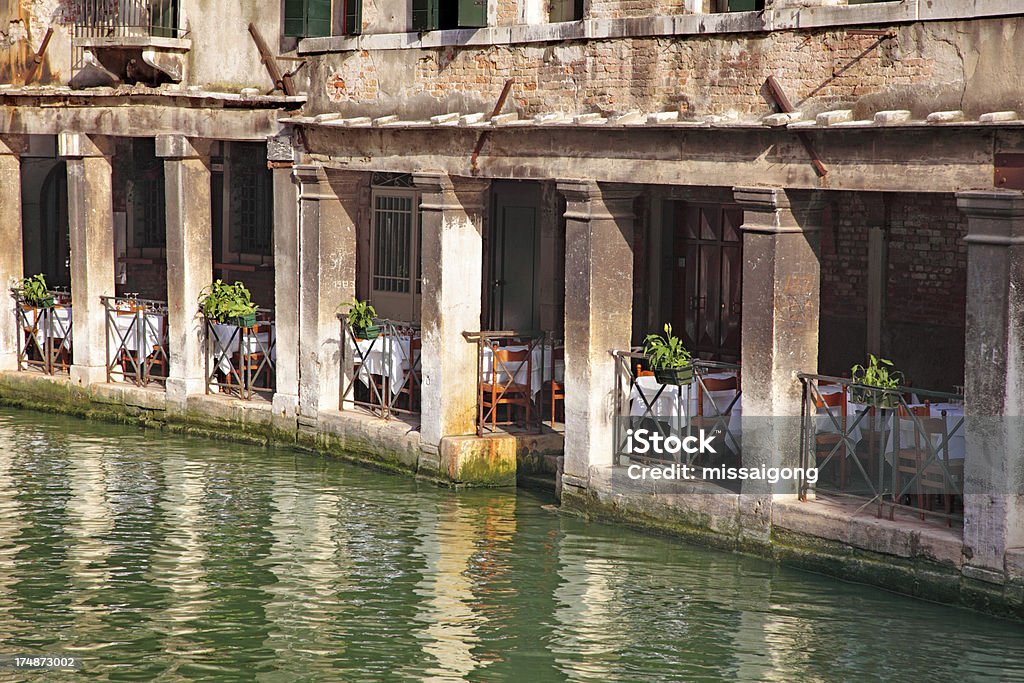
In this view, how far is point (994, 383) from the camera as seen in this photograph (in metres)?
11.4

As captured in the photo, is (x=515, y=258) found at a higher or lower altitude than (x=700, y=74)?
lower

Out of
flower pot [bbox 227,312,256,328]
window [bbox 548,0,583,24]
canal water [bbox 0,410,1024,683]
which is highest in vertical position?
window [bbox 548,0,583,24]

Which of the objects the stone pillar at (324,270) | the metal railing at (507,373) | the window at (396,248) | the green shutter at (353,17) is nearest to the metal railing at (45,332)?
the window at (396,248)

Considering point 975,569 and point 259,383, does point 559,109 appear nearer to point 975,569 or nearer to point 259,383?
point 975,569

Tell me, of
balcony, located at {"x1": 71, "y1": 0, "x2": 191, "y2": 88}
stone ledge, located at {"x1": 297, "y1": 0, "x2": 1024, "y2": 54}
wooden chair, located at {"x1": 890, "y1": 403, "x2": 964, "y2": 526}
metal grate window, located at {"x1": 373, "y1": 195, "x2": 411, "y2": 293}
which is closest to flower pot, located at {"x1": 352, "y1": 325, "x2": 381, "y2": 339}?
stone ledge, located at {"x1": 297, "y1": 0, "x2": 1024, "y2": 54}

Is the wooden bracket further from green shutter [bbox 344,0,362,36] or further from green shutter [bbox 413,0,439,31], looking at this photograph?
green shutter [bbox 344,0,362,36]

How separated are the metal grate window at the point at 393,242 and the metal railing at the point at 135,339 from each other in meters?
3.05

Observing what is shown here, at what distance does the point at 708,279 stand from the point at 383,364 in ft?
11.9

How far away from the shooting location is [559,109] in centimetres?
1460

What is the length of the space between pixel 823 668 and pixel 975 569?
1588mm

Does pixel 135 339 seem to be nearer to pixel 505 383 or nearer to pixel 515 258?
pixel 515 258

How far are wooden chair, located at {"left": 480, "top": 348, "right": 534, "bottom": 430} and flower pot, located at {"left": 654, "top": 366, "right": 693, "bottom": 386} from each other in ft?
7.85

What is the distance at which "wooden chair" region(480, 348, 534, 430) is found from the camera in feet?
52.9

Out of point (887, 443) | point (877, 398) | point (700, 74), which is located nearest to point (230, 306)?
point (700, 74)
